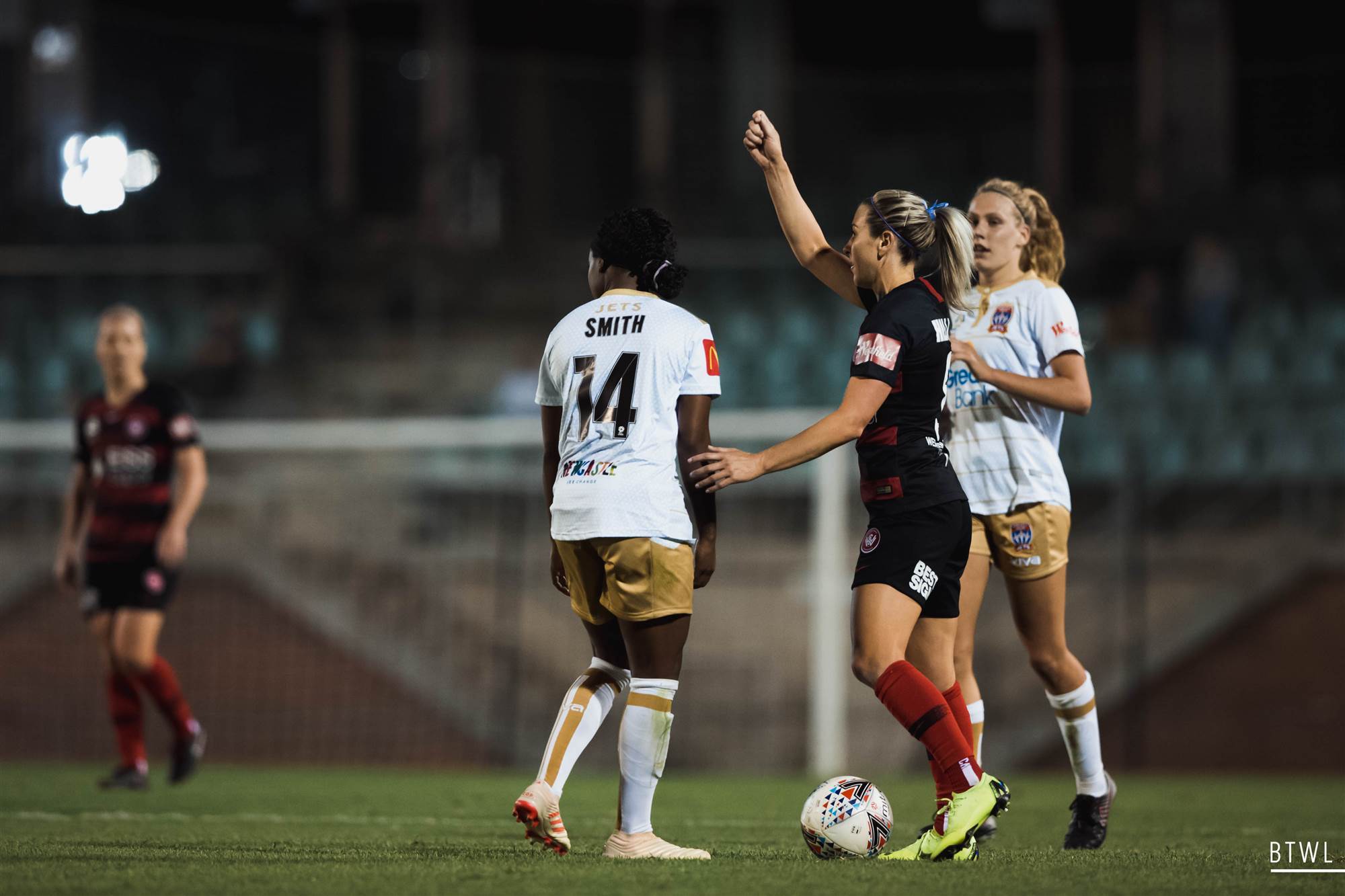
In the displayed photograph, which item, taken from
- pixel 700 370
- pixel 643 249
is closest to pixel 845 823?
pixel 700 370

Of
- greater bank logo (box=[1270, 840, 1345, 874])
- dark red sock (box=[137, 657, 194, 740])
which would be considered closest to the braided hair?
greater bank logo (box=[1270, 840, 1345, 874])

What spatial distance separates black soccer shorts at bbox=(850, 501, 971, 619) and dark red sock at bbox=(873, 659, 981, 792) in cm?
22

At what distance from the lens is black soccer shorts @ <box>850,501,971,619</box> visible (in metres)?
4.51

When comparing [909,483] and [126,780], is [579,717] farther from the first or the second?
[126,780]

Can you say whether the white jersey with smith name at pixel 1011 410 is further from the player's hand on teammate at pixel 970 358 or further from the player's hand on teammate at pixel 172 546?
the player's hand on teammate at pixel 172 546

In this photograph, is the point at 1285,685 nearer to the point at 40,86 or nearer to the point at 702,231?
the point at 702,231

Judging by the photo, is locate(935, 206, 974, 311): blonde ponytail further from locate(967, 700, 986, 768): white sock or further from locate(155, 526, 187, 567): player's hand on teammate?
locate(155, 526, 187, 567): player's hand on teammate

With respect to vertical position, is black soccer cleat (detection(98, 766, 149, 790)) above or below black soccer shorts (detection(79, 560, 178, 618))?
below

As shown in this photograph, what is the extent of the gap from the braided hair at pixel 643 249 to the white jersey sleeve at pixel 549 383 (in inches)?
10.9

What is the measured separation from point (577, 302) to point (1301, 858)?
Answer: 10868 mm

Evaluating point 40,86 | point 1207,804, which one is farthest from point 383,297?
point 1207,804

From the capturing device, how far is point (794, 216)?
5.22 meters

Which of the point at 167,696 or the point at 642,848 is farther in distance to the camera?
the point at 167,696

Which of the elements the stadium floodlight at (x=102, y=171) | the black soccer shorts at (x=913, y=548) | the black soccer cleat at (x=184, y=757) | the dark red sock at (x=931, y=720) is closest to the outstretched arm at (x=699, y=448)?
the black soccer shorts at (x=913, y=548)
